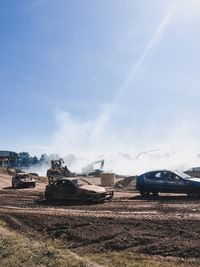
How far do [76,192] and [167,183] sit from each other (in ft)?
17.2

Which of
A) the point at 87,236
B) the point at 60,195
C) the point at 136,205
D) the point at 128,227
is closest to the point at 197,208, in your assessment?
the point at 136,205

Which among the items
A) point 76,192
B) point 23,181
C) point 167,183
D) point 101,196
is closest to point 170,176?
point 167,183

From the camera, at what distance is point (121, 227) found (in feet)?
47.9

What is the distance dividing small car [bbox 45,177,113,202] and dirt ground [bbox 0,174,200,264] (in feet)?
5.44

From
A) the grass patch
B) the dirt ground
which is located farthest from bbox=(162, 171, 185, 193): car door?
the grass patch

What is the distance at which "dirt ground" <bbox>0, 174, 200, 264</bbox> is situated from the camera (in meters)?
12.0

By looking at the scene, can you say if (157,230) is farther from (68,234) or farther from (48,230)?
(48,230)

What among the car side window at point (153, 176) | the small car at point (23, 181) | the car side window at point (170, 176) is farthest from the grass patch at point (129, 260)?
the small car at point (23, 181)

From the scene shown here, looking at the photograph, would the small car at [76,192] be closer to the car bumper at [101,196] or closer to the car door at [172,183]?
the car bumper at [101,196]

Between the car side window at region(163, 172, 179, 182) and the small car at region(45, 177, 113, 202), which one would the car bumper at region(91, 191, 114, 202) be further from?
the car side window at region(163, 172, 179, 182)

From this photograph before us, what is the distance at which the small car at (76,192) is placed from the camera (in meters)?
22.6

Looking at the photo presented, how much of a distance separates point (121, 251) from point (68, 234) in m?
2.88

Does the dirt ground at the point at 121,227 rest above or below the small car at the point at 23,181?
below

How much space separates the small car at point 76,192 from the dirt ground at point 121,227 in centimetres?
→ 166
